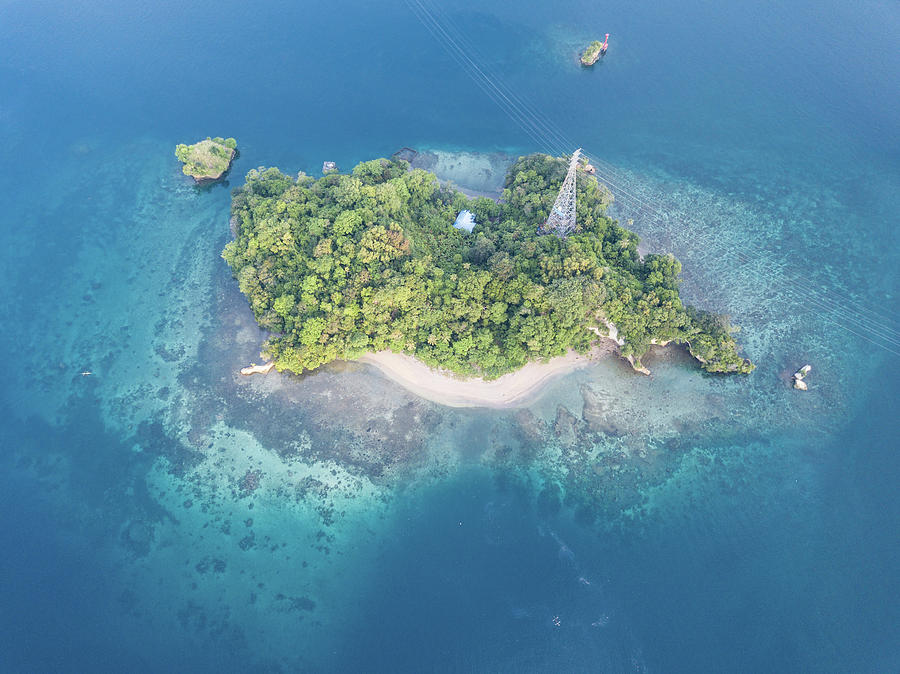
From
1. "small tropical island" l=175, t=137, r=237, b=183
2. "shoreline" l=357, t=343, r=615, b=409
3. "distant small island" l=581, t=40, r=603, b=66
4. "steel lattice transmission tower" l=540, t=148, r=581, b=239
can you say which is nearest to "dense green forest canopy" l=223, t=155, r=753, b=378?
"steel lattice transmission tower" l=540, t=148, r=581, b=239

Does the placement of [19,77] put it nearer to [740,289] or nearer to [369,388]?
[369,388]

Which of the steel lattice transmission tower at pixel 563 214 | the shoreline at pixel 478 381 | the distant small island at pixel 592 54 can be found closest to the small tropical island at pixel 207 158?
the shoreline at pixel 478 381

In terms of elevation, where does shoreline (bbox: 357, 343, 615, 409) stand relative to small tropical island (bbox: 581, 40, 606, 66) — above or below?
below

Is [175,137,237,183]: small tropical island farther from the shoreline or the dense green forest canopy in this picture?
the shoreline

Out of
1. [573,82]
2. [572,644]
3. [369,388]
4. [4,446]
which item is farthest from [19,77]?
[572,644]

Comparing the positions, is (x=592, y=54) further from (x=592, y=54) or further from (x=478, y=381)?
(x=478, y=381)

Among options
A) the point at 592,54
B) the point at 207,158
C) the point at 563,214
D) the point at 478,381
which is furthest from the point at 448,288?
the point at 592,54
